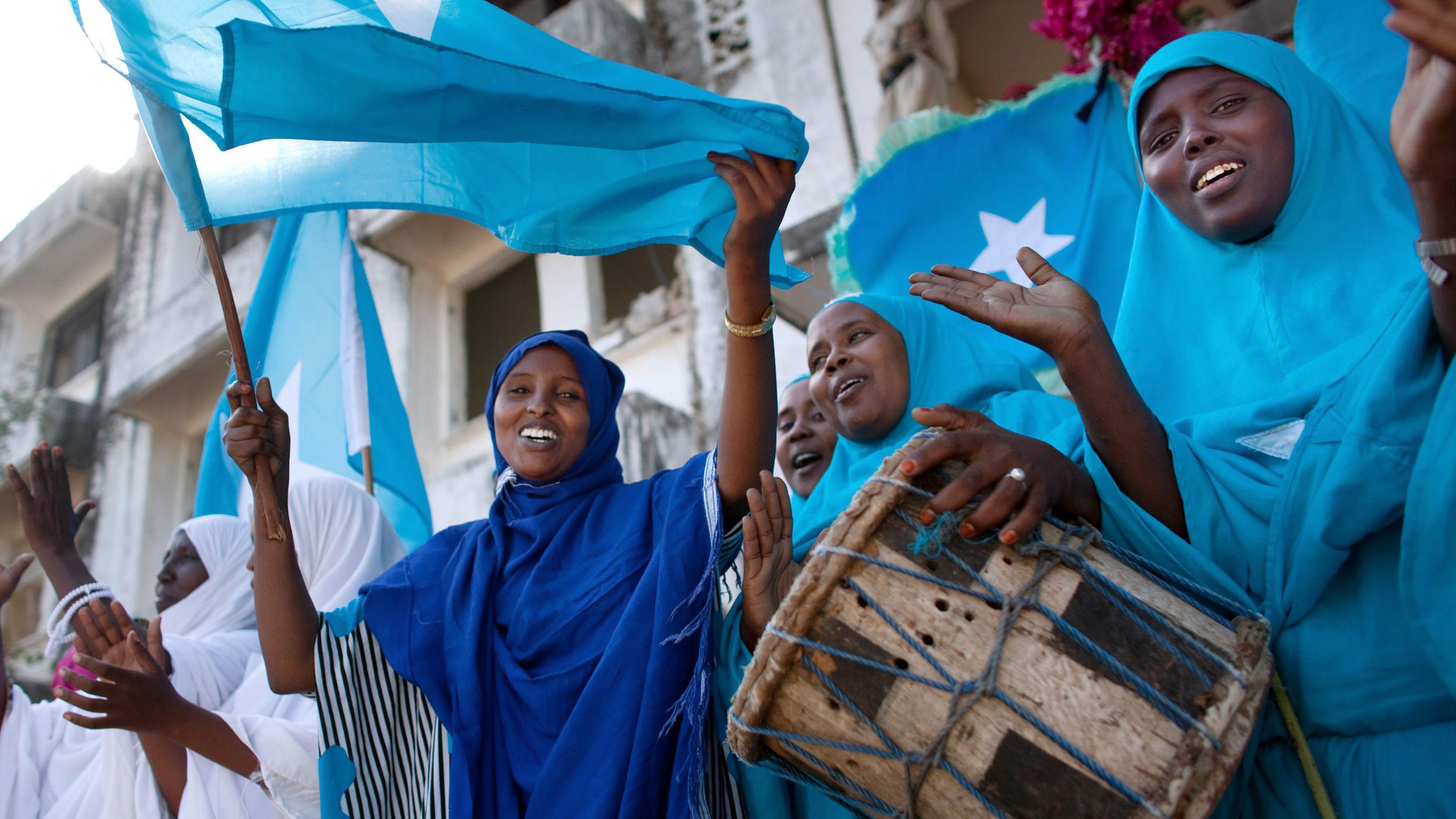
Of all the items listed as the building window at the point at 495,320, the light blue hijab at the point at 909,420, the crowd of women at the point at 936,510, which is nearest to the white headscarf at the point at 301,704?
the crowd of women at the point at 936,510

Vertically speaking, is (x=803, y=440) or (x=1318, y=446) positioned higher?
(x=803, y=440)

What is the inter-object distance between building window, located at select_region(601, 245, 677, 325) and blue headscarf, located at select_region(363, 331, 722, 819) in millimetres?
5295

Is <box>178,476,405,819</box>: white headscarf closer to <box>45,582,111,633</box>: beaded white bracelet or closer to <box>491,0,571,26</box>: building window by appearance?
<box>45,582,111,633</box>: beaded white bracelet

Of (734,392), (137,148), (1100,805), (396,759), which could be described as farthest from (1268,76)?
(137,148)

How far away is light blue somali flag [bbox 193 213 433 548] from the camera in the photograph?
14.1 feet

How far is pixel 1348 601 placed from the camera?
1.67 m

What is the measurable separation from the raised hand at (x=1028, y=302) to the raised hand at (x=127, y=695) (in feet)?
6.03

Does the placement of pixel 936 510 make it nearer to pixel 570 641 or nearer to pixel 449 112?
pixel 570 641

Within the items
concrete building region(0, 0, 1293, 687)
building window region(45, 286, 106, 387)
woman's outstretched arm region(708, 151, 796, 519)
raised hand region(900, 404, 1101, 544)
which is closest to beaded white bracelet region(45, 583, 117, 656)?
concrete building region(0, 0, 1293, 687)

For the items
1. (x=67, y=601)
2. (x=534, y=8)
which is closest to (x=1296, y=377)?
(x=67, y=601)

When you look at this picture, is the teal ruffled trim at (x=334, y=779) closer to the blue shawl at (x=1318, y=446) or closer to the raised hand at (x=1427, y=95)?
the blue shawl at (x=1318, y=446)

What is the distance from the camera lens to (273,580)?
2.19 metres

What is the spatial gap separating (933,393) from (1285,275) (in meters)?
0.87

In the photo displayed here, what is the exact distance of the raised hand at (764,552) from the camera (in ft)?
6.86
